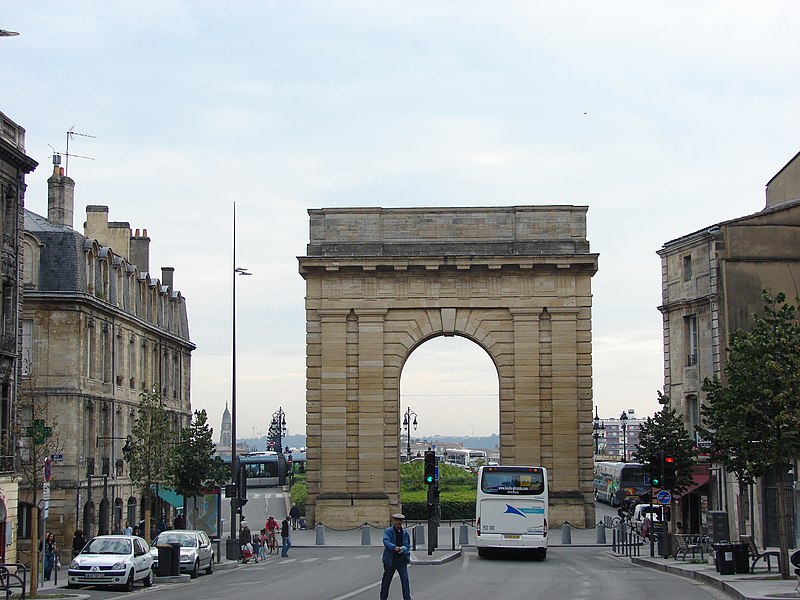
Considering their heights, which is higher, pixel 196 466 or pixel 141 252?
pixel 141 252

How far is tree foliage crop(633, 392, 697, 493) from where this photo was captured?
44.5 m

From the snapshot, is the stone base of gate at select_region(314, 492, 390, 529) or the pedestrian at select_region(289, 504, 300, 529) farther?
the pedestrian at select_region(289, 504, 300, 529)

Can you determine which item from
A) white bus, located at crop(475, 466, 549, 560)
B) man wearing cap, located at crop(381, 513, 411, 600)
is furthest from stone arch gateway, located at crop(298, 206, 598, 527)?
man wearing cap, located at crop(381, 513, 411, 600)

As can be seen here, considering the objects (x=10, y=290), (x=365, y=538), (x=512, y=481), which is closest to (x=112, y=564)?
(x=10, y=290)

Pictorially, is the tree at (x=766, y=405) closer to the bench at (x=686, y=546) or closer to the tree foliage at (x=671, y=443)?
the bench at (x=686, y=546)

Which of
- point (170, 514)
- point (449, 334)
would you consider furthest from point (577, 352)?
point (170, 514)

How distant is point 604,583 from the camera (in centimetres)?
3056

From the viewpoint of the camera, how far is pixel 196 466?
52.4 metres

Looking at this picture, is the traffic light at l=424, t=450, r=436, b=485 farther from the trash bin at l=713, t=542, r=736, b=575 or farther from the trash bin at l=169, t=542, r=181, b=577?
the trash bin at l=713, t=542, r=736, b=575

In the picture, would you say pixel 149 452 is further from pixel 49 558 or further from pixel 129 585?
pixel 129 585

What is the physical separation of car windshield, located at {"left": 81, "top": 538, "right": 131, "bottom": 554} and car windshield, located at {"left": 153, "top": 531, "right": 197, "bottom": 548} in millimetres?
4970

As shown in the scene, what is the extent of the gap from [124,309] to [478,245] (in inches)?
668

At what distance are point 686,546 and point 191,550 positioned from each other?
1638 cm

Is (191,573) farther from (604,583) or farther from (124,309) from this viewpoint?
(124,309)
